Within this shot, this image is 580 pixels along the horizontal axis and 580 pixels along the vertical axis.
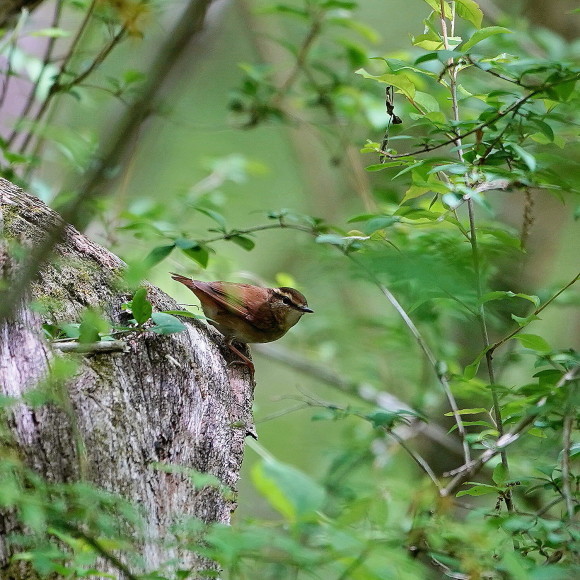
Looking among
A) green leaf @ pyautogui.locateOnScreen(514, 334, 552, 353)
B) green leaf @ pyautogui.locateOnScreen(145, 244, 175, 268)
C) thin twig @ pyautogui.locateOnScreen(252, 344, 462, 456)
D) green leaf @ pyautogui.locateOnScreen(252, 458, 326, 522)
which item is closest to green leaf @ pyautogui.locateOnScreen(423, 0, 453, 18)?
green leaf @ pyautogui.locateOnScreen(514, 334, 552, 353)

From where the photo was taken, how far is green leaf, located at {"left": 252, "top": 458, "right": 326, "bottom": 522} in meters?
1.14

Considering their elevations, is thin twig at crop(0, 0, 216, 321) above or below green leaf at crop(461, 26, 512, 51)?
below

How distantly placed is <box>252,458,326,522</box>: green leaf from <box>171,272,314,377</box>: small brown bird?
6.99ft

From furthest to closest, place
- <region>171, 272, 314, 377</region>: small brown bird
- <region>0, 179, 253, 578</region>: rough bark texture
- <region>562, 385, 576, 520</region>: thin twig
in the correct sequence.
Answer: <region>171, 272, 314, 377</region>: small brown bird → <region>0, 179, 253, 578</region>: rough bark texture → <region>562, 385, 576, 520</region>: thin twig

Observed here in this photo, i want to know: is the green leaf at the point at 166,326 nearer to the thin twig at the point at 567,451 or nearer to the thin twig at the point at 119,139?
the thin twig at the point at 119,139

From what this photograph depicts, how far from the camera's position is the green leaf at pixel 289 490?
114 cm

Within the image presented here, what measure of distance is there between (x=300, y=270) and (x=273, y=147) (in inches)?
133

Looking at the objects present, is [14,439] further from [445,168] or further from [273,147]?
[273,147]

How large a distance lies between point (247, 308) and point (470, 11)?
5.62 feet

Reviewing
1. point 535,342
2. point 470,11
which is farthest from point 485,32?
point 535,342

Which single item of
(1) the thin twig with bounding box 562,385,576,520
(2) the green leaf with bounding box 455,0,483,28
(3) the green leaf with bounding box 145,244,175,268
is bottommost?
(1) the thin twig with bounding box 562,385,576,520

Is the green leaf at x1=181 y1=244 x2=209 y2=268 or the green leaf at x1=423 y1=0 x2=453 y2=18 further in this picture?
the green leaf at x1=181 y1=244 x2=209 y2=268

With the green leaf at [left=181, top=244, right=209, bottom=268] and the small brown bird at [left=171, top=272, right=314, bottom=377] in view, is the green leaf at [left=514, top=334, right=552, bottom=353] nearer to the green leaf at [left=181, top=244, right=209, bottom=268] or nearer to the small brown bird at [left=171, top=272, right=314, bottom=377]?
the green leaf at [left=181, top=244, right=209, bottom=268]

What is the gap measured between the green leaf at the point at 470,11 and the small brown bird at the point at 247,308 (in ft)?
5.35
